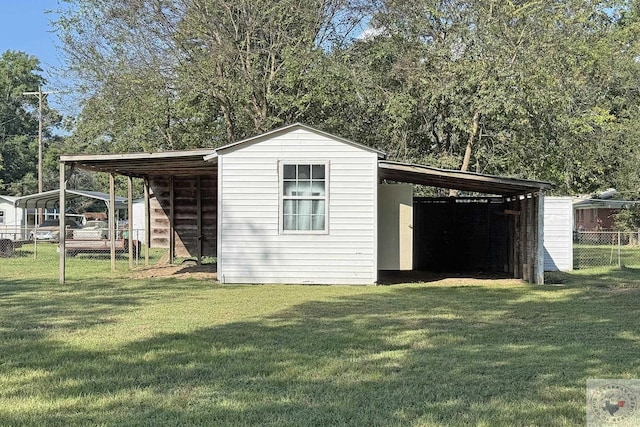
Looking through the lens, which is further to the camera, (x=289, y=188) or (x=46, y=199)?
(x=46, y=199)

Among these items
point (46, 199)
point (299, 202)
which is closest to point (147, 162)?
point (299, 202)

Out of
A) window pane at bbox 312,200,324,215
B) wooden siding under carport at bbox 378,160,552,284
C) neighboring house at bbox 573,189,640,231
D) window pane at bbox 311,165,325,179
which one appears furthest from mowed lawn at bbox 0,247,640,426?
neighboring house at bbox 573,189,640,231

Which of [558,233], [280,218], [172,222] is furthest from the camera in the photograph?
[172,222]

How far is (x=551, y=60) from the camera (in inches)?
713

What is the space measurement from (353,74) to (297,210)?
25.5 feet

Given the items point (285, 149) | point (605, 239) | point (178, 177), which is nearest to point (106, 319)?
point (285, 149)

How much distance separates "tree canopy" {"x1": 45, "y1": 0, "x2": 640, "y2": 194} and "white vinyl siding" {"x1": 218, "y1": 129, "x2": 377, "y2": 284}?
6557 mm

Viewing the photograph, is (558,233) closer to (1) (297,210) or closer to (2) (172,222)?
(1) (297,210)

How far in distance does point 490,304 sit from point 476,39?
11.1 metres

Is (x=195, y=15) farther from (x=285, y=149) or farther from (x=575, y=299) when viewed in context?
(x=575, y=299)

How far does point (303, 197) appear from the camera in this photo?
38.6 feet

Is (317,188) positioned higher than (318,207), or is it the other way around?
(317,188)

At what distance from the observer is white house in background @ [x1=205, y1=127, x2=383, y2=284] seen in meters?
11.7
